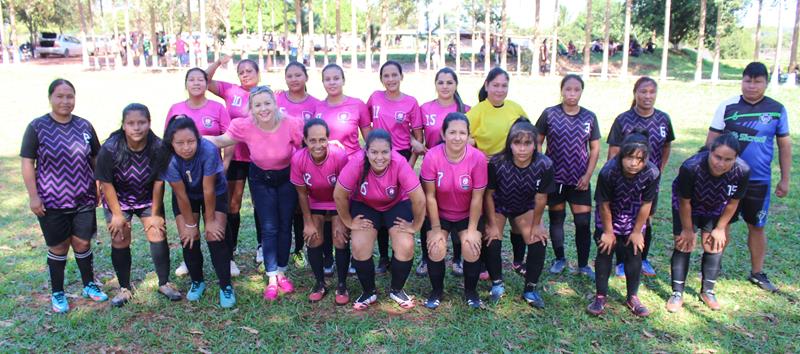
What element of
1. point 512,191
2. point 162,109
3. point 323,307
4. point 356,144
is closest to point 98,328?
point 323,307

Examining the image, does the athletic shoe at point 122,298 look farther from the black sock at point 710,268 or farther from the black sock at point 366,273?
the black sock at point 710,268

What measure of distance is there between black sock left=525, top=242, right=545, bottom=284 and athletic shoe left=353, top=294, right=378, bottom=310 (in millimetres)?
1196

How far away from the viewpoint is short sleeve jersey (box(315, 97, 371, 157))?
15.6 feet

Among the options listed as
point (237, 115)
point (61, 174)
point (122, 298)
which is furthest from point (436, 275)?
point (61, 174)

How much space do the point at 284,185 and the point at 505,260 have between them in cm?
222

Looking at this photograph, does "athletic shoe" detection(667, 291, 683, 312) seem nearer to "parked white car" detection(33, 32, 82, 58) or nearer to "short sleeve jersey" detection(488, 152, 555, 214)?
"short sleeve jersey" detection(488, 152, 555, 214)

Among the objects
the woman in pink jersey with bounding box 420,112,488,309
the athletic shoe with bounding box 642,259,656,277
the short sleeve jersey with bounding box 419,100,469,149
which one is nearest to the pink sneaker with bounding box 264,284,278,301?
the woman in pink jersey with bounding box 420,112,488,309

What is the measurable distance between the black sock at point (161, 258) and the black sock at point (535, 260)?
2.76 m

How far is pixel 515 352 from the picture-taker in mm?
→ 3781

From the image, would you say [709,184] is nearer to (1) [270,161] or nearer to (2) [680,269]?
(2) [680,269]

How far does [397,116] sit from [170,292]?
90.8 inches

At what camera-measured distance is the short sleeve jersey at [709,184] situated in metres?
4.09

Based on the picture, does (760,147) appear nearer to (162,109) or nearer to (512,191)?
(512,191)

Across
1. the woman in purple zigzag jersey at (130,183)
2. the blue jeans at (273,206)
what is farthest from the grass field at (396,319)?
the woman in purple zigzag jersey at (130,183)
